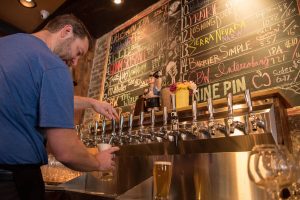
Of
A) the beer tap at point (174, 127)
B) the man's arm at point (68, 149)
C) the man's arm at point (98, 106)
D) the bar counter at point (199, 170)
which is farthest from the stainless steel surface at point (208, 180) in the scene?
the man's arm at point (98, 106)

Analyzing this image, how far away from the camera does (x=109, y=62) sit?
3.76 m

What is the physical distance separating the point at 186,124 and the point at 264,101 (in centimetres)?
50

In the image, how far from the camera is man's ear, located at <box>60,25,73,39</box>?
4.98 feet

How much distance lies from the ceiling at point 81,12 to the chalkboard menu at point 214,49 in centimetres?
24

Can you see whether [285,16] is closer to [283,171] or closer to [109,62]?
[283,171]

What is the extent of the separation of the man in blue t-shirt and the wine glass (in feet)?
2.49

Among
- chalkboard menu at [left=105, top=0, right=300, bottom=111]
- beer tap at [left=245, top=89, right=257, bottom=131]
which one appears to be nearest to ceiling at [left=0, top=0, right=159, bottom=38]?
chalkboard menu at [left=105, top=0, right=300, bottom=111]

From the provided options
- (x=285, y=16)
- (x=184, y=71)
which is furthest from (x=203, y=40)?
(x=285, y=16)

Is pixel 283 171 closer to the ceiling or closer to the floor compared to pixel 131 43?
closer to the floor

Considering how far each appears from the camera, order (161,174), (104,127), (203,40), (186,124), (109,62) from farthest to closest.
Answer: (109,62), (203,40), (104,127), (186,124), (161,174)

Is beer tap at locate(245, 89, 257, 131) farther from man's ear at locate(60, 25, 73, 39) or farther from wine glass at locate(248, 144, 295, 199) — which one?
man's ear at locate(60, 25, 73, 39)

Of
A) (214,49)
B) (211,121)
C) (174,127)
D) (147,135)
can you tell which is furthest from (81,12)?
(211,121)

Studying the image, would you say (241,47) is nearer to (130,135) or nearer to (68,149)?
(130,135)

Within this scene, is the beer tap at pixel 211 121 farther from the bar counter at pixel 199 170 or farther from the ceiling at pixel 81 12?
the ceiling at pixel 81 12
